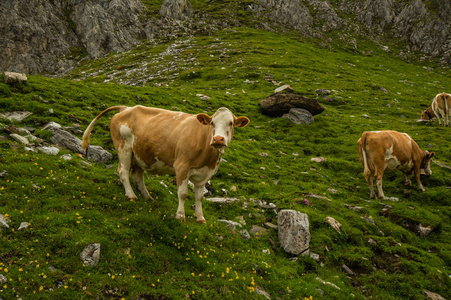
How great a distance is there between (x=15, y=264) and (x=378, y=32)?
131 metres

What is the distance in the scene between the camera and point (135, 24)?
3989 inches

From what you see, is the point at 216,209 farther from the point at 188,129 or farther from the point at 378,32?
the point at 378,32

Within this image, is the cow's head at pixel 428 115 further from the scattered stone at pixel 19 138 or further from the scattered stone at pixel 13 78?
the scattered stone at pixel 13 78

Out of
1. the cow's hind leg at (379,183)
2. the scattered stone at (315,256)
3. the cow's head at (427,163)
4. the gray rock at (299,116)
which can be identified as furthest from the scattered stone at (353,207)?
the gray rock at (299,116)

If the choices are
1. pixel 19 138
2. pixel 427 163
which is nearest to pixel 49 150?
pixel 19 138

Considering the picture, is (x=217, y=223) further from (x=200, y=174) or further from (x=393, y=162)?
(x=393, y=162)

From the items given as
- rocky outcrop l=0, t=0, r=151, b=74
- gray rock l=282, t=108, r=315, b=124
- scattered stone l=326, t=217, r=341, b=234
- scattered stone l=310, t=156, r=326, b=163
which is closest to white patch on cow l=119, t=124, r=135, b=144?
scattered stone l=326, t=217, r=341, b=234

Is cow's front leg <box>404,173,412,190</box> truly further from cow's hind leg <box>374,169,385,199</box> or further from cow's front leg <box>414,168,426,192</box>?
cow's hind leg <box>374,169,385,199</box>

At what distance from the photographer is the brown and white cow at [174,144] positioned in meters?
8.14

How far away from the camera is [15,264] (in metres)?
5.55

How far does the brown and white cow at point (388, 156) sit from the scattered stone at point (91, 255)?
12.9 m

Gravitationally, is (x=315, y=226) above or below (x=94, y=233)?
below

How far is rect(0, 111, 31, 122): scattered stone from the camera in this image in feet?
42.0

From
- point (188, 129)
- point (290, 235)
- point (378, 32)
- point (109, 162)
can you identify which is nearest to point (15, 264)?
point (188, 129)
